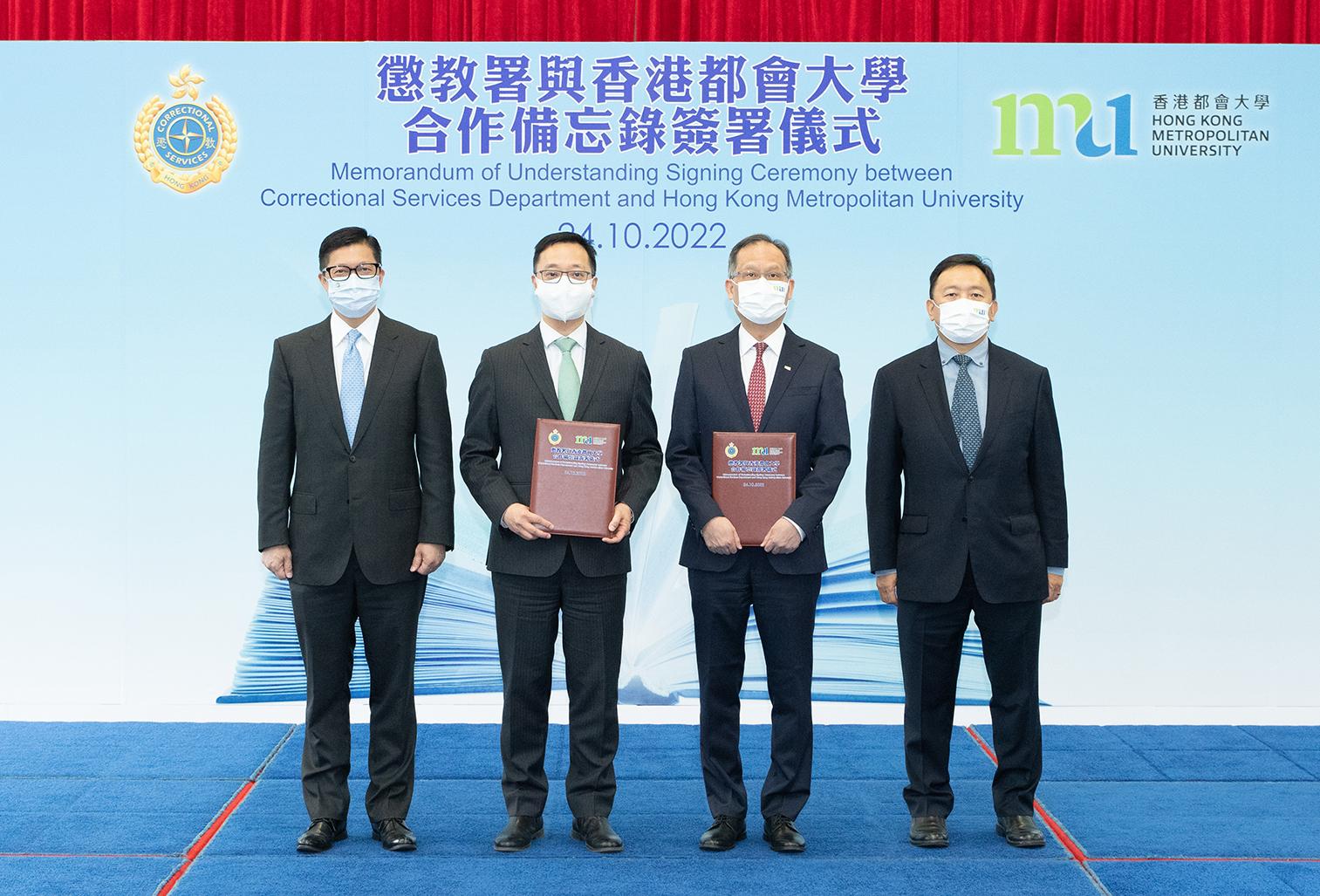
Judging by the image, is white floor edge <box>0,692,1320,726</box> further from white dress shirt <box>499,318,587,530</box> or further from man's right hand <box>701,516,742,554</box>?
white dress shirt <box>499,318,587,530</box>

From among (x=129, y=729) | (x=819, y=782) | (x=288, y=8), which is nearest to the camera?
(x=819, y=782)

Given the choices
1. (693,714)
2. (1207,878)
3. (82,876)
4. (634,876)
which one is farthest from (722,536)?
(82,876)

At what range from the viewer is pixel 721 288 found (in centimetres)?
442

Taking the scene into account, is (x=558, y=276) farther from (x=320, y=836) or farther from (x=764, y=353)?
(x=320, y=836)

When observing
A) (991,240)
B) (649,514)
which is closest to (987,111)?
(991,240)

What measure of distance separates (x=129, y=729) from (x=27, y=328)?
148 cm

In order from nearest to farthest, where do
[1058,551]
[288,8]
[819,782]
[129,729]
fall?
[1058,551] < [819,782] < [129,729] < [288,8]

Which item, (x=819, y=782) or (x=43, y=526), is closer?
(x=819, y=782)

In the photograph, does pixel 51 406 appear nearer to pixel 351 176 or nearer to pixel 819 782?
pixel 351 176

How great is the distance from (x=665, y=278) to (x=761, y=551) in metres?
1.56

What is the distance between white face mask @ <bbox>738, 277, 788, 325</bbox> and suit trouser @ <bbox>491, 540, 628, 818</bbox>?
0.78m

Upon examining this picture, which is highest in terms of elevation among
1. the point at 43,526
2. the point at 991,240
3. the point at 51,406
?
the point at 991,240

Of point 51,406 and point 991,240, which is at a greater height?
point 991,240

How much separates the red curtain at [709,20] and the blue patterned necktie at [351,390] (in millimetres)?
1965
